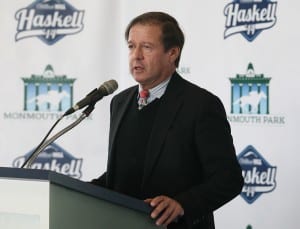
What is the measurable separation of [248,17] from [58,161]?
49.8 inches

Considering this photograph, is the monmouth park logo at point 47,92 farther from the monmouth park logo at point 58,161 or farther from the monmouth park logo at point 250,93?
the monmouth park logo at point 250,93

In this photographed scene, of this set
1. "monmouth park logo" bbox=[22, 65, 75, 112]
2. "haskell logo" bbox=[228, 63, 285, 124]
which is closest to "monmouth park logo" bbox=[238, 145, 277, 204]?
"haskell logo" bbox=[228, 63, 285, 124]

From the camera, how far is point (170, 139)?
66.9 inches

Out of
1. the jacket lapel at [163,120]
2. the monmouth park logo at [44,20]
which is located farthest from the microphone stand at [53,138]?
the monmouth park logo at [44,20]

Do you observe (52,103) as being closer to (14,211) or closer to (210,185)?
(210,185)

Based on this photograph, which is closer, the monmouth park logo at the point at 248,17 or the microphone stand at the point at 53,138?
the microphone stand at the point at 53,138

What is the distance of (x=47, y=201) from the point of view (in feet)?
3.71

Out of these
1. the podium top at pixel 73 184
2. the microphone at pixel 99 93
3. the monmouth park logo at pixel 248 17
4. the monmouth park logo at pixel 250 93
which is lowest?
the podium top at pixel 73 184

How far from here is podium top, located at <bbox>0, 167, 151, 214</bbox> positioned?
1.13 metres

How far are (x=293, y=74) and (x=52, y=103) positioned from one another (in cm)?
129

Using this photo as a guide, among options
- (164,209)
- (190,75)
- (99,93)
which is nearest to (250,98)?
(190,75)

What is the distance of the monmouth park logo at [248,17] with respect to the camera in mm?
2777

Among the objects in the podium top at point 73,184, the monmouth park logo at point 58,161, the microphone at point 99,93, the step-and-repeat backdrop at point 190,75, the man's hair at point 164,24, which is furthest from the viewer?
the monmouth park logo at point 58,161

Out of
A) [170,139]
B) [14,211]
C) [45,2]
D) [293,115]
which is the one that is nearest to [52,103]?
[45,2]
